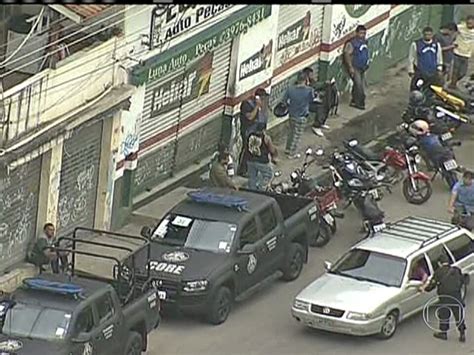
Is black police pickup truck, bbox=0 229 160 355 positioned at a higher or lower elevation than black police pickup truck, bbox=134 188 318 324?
higher

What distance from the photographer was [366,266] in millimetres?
26438

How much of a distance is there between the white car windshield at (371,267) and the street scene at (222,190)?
1.2 inches

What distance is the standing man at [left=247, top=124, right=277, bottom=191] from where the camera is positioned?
1208 inches

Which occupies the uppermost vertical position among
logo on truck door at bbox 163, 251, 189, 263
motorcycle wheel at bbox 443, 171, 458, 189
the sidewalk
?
logo on truck door at bbox 163, 251, 189, 263

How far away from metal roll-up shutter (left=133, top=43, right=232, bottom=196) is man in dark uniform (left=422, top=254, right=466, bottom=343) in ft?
21.3

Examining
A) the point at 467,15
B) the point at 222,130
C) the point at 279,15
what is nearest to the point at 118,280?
the point at 222,130

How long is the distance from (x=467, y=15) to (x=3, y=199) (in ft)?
63.1

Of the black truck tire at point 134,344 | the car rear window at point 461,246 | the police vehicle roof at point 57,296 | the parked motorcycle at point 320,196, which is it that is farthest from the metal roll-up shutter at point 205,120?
the police vehicle roof at point 57,296

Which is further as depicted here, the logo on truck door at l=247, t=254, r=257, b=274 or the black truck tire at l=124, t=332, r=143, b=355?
the logo on truck door at l=247, t=254, r=257, b=274

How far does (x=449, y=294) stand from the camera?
25766mm

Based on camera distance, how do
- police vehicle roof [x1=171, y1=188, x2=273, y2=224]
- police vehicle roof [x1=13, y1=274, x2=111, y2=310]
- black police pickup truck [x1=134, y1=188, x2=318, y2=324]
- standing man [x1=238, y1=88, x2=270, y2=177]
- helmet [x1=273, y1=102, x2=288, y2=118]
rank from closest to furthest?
police vehicle roof [x1=13, y1=274, x2=111, y2=310] → black police pickup truck [x1=134, y1=188, x2=318, y2=324] → police vehicle roof [x1=171, y1=188, x2=273, y2=224] → standing man [x1=238, y1=88, x2=270, y2=177] → helmet [x1=273, y1=102, x2=288, y2=118]

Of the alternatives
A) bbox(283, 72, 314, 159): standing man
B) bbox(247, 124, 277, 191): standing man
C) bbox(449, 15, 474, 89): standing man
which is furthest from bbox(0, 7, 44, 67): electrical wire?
bbox(449, 15, 474, 89): standing man

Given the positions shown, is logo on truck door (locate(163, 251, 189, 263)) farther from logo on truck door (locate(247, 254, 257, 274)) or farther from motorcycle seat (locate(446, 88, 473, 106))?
motorcycle seat (locate(446, 88, 473, 106))

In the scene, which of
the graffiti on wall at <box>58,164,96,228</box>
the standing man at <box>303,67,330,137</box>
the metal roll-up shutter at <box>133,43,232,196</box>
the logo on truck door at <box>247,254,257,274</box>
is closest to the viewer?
the logo on truck door at <box>247,254,257,274</box>
